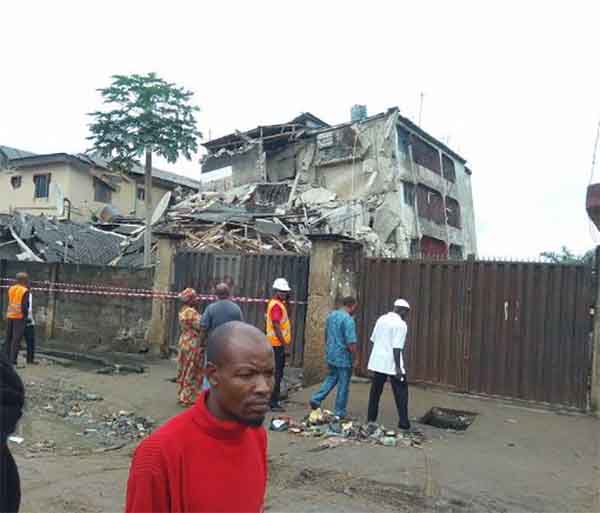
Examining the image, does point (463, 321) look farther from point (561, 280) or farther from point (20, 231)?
point (20, 231)

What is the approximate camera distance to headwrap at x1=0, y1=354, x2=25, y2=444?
2.00 m

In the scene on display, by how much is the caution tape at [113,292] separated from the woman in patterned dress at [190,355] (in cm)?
281

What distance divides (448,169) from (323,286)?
24.4 metres

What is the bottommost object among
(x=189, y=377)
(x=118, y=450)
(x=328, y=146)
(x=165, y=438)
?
(x=118, y=450)

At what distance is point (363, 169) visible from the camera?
25641 mm

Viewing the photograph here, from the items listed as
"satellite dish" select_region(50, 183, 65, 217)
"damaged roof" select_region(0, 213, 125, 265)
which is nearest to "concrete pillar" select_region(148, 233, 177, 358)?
"damaged roof" select_region(0, 213, 125, 265)

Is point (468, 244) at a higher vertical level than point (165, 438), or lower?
higher

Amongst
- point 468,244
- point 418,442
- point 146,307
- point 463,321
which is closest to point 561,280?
point 463,321

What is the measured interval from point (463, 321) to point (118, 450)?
5409mm

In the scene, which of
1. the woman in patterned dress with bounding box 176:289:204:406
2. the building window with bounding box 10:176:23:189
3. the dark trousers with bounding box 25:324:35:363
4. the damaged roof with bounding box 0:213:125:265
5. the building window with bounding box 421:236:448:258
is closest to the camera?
the woman in patterned dress with bounding box 176:289:204:406

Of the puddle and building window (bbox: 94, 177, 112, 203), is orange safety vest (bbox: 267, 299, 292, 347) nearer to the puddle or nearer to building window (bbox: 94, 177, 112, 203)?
the puddle

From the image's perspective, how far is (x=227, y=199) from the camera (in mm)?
24766

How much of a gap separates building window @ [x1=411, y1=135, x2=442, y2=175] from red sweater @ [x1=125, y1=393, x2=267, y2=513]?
88.1 ft

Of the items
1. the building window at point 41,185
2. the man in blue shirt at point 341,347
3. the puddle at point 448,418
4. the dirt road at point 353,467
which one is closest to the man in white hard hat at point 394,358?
the man in blue shirt at point 341,347
